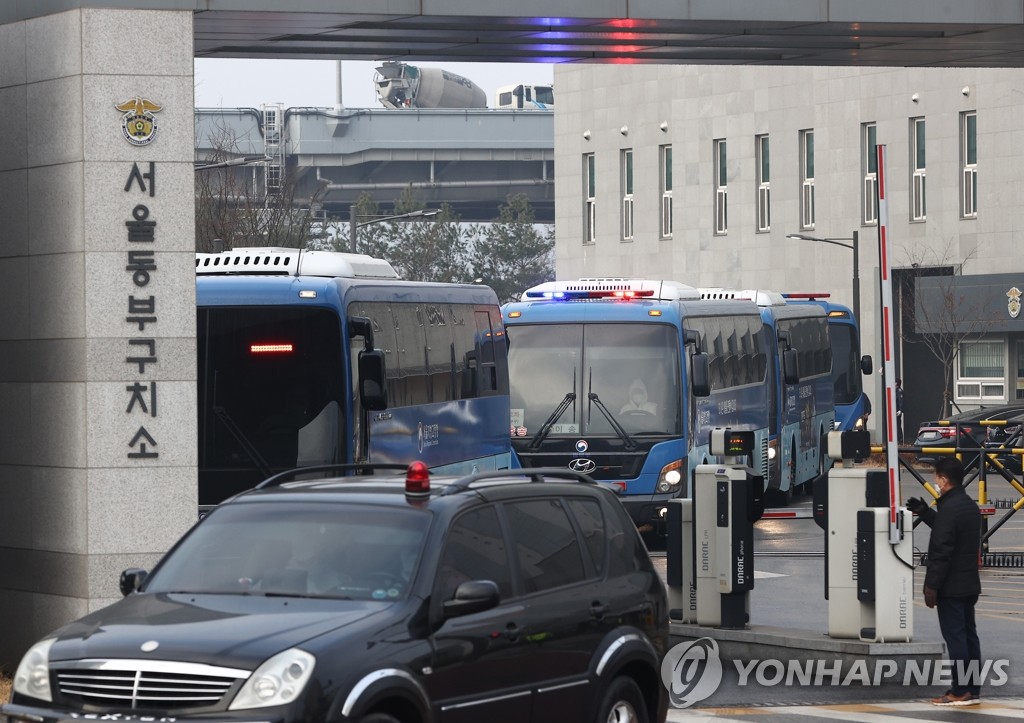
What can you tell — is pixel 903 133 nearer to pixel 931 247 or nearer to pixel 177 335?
pixel 931 247

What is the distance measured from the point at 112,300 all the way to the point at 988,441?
2541 centimetres

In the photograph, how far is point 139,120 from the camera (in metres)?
13.7

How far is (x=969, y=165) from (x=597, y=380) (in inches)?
1441

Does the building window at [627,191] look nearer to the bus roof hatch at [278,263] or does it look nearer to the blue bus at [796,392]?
the blue bus at [796,392]

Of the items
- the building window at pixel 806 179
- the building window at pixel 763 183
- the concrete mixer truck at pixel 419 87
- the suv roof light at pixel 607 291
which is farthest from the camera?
the concrete mixer truck at pixel 419 87

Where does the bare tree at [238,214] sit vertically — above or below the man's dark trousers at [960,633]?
above

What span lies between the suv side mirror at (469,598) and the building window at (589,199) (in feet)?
216

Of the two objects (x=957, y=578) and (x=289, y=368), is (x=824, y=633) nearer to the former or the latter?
(x=957, y=578)

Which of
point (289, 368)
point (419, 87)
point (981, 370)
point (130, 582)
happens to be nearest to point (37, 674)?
point (130, 582)

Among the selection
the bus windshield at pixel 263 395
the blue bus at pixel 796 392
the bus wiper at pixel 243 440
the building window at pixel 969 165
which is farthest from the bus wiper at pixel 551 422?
the building window at pixel 969 165

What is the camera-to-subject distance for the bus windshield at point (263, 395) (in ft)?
57.1

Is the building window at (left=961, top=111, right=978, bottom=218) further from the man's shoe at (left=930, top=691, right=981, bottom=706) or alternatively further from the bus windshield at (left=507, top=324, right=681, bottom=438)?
the man's shoe at (left=930, top=691, right=981, bottom=706)

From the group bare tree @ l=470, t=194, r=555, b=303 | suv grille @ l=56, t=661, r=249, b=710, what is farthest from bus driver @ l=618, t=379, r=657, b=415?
bare tree @ l=470, t=194, r=555, b=303

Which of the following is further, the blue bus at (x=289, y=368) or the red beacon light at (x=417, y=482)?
the blue bus at (x=289, y=368)
